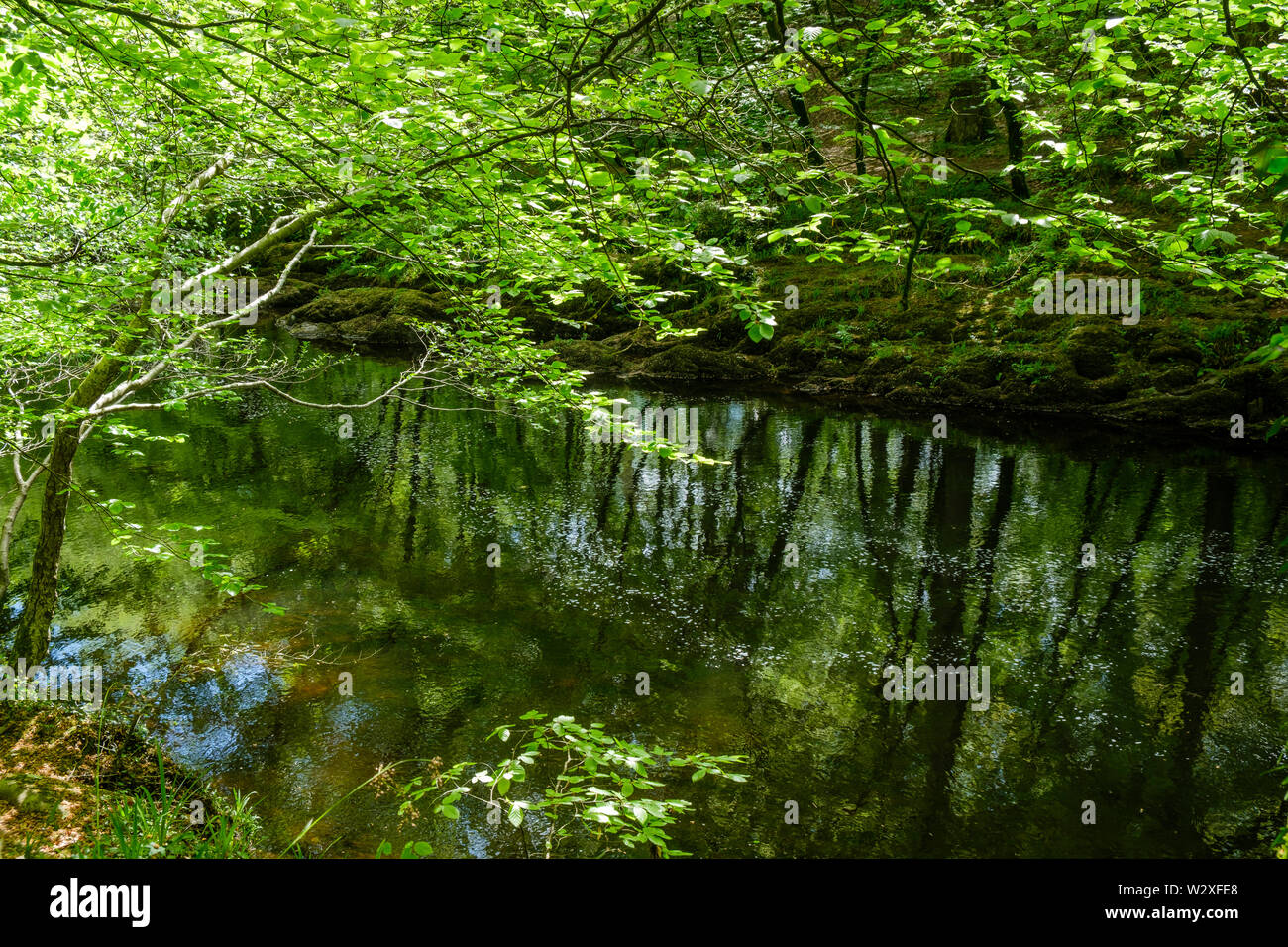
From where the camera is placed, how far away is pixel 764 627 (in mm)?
9219

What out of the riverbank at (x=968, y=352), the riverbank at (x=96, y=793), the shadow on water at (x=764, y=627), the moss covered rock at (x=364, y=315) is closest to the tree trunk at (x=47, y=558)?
the riverbank at (x=96, y=793)

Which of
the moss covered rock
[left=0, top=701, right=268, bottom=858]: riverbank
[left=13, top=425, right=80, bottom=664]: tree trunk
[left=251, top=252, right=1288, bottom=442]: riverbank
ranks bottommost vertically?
[left=0, top=701, right=268, bottom=858]: riverbank

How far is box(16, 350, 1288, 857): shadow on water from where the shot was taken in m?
6.29

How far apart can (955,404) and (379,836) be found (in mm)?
16756

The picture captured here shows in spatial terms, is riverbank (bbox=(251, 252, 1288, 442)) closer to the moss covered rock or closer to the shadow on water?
the moss covered rock

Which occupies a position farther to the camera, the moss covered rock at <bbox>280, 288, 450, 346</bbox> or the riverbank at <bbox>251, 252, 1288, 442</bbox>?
the moss covered rock at <bbox>280, 288, 450, 346</bbox>

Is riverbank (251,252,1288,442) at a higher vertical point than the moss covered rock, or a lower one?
lower

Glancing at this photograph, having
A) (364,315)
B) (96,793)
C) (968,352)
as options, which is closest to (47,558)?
(96,793)

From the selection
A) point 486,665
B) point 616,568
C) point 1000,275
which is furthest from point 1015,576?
point 1000,275

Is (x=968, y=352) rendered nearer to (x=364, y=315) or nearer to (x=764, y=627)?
(x=764, y=627)

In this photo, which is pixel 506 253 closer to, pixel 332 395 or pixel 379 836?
pixel 379 836

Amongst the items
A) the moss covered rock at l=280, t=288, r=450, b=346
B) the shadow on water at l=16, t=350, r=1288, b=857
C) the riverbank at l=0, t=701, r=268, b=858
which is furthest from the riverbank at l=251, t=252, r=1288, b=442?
the riverbank at l=0, t=701, r=268, b=858

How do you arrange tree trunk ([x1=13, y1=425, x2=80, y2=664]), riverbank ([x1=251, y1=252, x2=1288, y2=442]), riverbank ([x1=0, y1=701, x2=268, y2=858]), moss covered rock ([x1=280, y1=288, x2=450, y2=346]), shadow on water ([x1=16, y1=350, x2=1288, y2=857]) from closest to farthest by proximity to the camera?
riverbank ([x1=0, y1=701, x2=268, y2=858]), tree trunk ([x1=13, y1=425, x2=80, y2=664]), shadow on water ([x1=16, y1=350, x2=1288, y2=857]), riverbank ([x1=251, y1=252, x2=1288, y2=442]), moss covered rock ([x1=280, y1=288, x2=450, y2=346])

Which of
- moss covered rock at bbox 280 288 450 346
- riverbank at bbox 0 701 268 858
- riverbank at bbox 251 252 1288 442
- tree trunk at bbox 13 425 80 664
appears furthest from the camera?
moss covered rock at bbox 280 288 450 346
